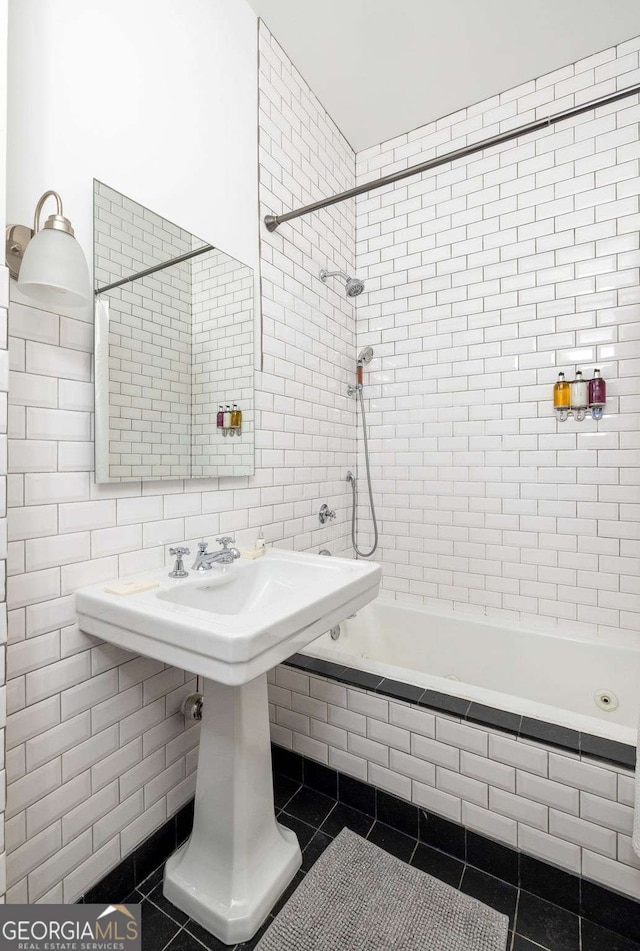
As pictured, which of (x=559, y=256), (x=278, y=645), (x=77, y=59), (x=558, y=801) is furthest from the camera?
(x=559, y=256)

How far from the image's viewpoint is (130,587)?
1.14m

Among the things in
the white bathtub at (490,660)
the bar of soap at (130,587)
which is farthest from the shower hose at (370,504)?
the bar of soap at (130,587)

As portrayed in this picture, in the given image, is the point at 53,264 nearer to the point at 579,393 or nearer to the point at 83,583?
the point at 83,583

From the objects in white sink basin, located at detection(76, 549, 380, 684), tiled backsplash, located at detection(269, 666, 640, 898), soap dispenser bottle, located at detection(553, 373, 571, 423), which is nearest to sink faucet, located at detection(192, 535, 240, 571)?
white sink basin, located at detection(76, 549, 380, 684)

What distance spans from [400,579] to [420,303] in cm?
161

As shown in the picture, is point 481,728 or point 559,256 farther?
point 559,256

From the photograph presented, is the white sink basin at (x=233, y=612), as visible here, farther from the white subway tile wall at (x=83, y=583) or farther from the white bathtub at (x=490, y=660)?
the white bathtub at (x=490, y=660)

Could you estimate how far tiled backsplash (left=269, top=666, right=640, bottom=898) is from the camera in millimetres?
1188

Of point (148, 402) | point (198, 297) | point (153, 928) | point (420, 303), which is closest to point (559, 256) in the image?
point (420, 303)

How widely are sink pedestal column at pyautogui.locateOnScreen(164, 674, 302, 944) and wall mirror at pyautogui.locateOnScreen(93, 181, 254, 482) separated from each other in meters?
0.76

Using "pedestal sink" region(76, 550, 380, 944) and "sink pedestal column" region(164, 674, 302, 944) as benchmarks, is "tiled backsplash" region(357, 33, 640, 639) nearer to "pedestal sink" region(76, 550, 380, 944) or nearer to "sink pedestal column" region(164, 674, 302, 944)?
"pedestal sink" region(76, 550, 380, 944)

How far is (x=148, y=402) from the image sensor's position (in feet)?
4.39

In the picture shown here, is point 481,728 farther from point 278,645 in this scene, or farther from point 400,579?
point 400,579

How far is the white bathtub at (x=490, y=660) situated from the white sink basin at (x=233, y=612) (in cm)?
49
